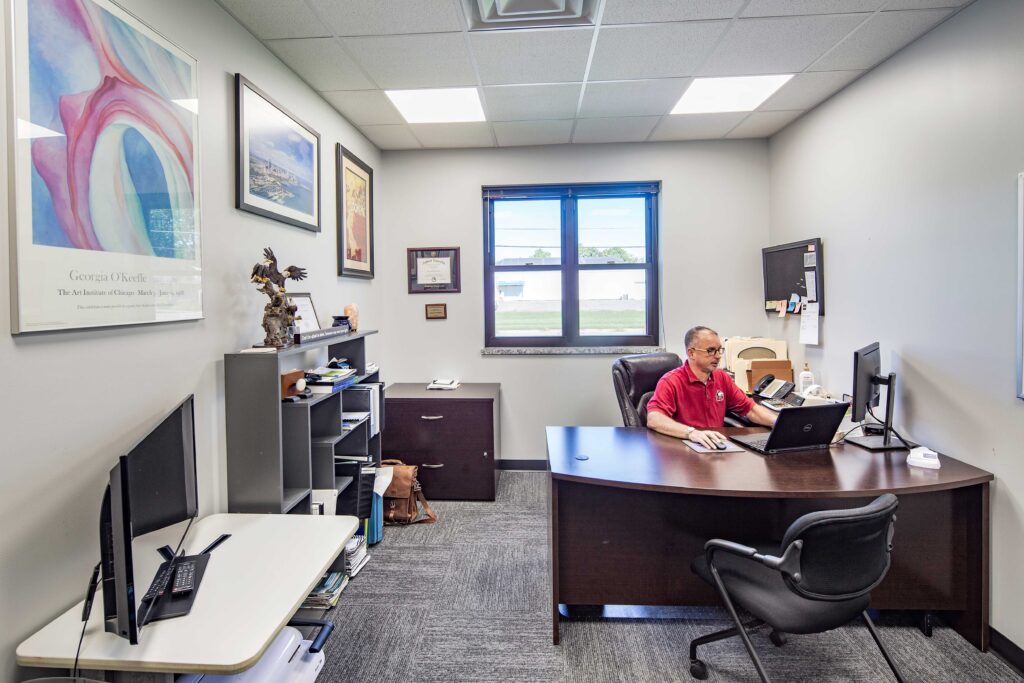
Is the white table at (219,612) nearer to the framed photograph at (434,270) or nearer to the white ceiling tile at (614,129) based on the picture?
the framed photograph at (434,270)

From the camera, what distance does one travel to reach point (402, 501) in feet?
10.2

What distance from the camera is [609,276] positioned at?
4.05 m

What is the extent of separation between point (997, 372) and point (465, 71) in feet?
9.17

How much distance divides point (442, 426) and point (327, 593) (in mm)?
1372

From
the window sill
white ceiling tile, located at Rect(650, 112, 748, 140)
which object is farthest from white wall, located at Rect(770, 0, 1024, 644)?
the window sill

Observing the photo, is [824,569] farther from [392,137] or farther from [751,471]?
[392,137]

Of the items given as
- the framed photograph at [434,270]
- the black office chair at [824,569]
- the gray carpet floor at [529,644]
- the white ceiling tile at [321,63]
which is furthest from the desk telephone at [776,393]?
the white ceiling tile at [321,63]

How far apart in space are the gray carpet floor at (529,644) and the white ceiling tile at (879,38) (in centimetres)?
267

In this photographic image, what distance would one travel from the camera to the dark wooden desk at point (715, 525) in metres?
1.92

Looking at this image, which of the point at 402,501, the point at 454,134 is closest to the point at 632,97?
the point at 454,134

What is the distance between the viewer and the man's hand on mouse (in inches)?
86.0

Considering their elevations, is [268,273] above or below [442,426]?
above

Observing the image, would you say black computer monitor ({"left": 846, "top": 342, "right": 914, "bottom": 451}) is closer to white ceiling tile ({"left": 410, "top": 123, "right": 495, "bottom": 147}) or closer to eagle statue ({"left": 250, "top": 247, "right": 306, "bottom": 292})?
eagle statue ({"left": 250, "top": 247, "right": 306, "bottom": 292})

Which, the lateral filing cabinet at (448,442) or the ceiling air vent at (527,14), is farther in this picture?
the lateral filing cabinet at (448,442)
